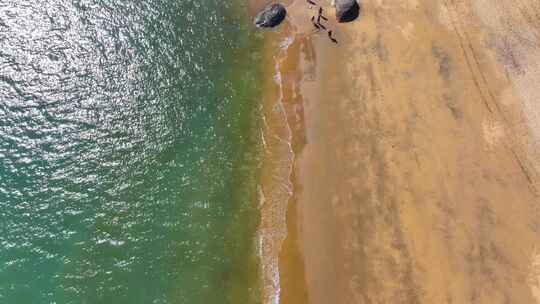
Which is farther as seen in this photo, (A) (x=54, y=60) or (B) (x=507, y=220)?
(A) (x=54, y=60)

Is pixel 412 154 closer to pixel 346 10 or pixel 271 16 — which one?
pixel 346 10

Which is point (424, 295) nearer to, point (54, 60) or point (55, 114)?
point (55, 114)

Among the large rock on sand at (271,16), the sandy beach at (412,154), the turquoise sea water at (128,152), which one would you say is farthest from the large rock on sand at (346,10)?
the turquoise sea water at (128,152)

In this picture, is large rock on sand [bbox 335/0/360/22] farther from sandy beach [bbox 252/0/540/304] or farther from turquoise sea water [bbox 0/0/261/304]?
turquoise sea water [bbox 0/0/261/304]

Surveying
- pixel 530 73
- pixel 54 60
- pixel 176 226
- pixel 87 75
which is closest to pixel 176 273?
pixel 176 226

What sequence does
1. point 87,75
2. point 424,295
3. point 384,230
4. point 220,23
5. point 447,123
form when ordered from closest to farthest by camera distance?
point 424,295 < point 384,230 < point 447,123 < point 87,75 < point 220,23

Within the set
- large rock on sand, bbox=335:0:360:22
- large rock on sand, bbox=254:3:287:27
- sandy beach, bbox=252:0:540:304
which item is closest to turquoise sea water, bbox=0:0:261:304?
large rock on sand, bbox=254:3:287:27

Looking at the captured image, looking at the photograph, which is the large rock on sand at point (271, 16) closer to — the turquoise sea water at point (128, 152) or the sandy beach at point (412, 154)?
the sandy beach at point (412, 154)
